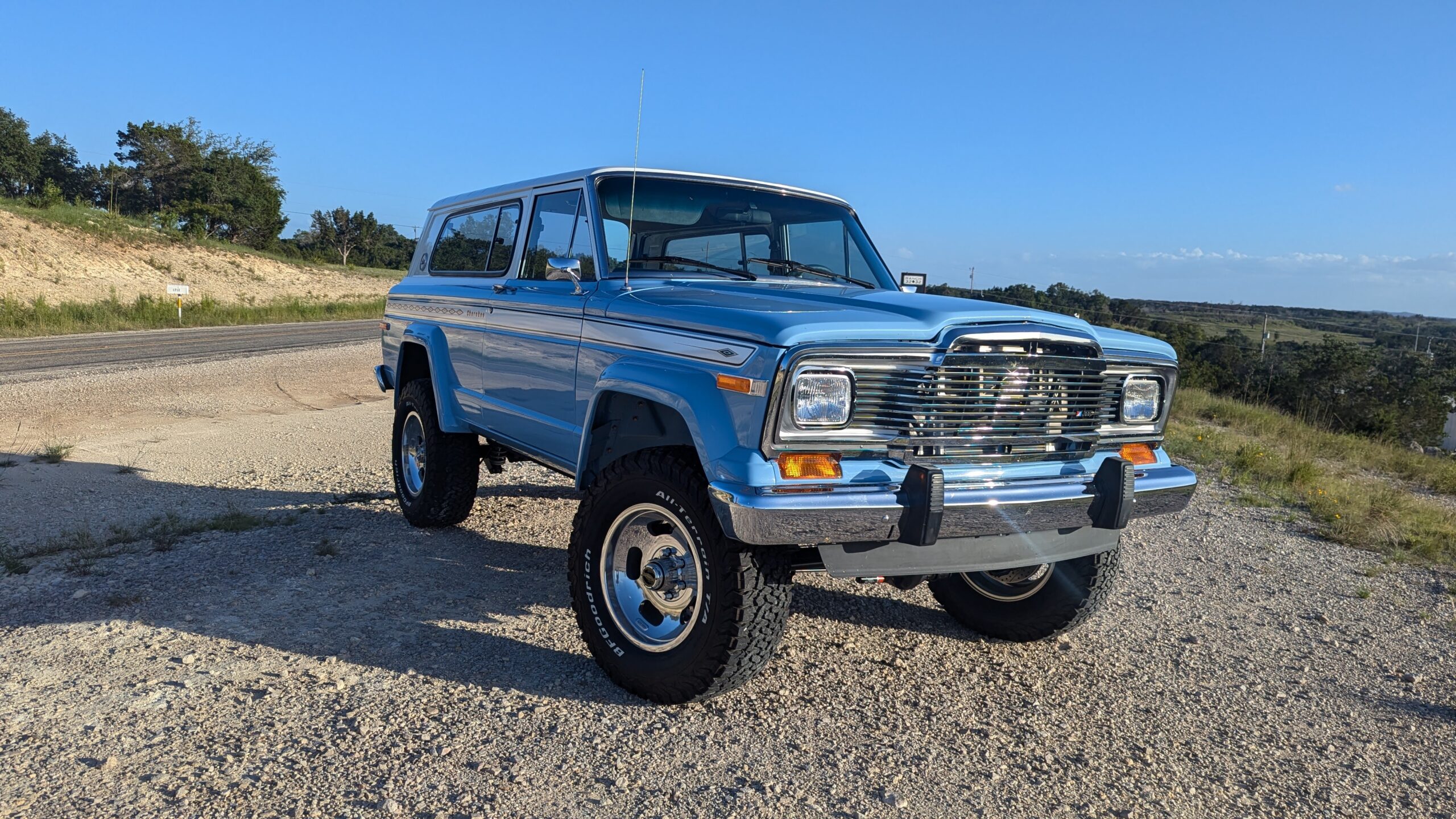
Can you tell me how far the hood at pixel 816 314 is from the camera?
123 inches

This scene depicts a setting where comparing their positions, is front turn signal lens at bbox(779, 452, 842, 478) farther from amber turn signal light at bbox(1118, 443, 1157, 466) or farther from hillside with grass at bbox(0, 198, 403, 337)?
hillside with grass at bbox(0, 198, 403, 337)

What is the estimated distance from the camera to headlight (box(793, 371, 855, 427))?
3.09 metres

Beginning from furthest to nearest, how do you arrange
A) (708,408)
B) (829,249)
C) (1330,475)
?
(1330,475) < (829,249) < (708,408)

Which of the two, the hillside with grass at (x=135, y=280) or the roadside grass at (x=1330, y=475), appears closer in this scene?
the roadside grass at (x=1330, y=475)

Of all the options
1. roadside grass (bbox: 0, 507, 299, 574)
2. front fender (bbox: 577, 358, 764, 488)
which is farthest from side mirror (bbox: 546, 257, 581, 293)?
roadside grass (bbox: 0, 507, 299, 574)

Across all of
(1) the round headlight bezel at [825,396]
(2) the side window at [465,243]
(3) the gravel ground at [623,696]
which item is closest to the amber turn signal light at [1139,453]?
(3) the gravel ground at [623,696]

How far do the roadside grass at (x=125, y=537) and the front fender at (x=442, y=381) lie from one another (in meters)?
1.22

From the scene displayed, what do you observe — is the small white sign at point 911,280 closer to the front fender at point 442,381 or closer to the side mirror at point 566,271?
the side mirror at point 566,271

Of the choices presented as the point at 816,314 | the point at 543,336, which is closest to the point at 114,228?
the point at 543,336

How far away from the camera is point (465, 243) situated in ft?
19.5

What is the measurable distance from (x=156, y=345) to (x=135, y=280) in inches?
820

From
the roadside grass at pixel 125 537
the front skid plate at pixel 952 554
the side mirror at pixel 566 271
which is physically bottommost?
the roadside grass at pixel 125 537

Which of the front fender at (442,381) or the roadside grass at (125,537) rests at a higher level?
the front fender at (442,381)

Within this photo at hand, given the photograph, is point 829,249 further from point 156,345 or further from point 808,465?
point 156,345
